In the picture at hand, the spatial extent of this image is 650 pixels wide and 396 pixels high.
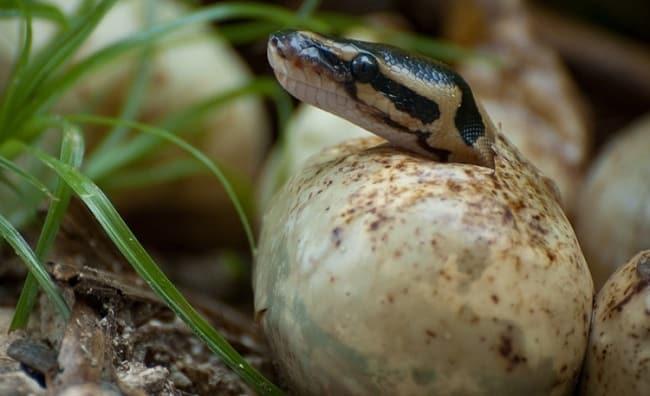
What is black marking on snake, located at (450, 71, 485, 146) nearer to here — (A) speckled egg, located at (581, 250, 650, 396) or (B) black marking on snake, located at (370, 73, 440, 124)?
(B) black marking on snake, located at (370, 73, 440, 124)

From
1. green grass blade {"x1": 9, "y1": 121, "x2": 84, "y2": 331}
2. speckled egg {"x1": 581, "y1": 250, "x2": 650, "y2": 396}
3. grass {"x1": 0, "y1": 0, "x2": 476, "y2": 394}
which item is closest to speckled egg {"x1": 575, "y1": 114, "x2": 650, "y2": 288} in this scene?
grass {"x1": 0, "y1": 0, "x2": 476, "y2": 394}

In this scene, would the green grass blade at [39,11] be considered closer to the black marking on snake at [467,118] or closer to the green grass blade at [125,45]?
the green grass blade at [125,45]

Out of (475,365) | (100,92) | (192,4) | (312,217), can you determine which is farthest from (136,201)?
(475,365)

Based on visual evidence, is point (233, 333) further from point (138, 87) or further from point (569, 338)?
point (138, 87)

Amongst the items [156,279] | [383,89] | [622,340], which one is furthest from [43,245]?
[622,340]

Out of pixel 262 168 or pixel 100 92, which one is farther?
pixel 262 168
